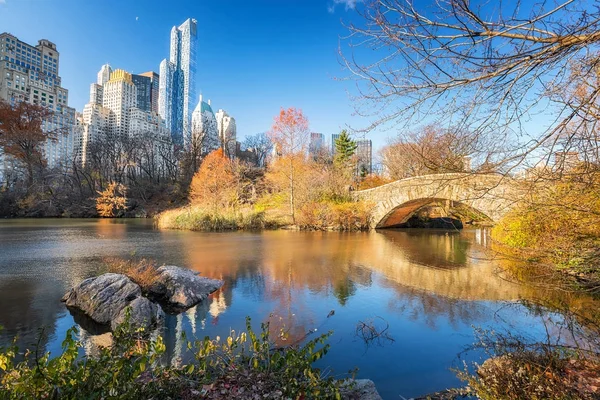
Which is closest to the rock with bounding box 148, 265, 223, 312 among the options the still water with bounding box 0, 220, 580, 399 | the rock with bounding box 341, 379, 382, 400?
the still water with bounding box 0, 220, 580, 399

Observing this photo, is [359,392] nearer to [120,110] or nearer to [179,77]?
[120,110]

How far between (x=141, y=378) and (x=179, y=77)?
11360 cm

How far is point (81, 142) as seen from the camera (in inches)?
2048

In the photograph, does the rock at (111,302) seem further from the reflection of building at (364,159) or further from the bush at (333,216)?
the reflection of building at (364,159)

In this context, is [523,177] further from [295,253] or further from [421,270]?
[295,253]

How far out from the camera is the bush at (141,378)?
192 cm

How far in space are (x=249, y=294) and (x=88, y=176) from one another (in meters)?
41.0

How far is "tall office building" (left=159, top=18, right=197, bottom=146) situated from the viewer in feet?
323

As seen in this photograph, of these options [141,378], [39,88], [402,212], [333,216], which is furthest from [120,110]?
[141,378]

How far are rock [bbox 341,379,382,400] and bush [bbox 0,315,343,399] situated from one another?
0.33 meters

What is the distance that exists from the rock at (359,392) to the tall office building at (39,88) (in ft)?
136

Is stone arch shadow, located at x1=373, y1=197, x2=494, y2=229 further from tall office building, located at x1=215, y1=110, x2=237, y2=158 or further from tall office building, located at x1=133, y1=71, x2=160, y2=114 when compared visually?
tall office building, located at x1=133, y1=71, x2=160, y2=114

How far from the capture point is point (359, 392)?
2875 millimetres

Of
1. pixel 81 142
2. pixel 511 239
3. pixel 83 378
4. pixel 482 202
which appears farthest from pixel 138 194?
pixel 83 378
